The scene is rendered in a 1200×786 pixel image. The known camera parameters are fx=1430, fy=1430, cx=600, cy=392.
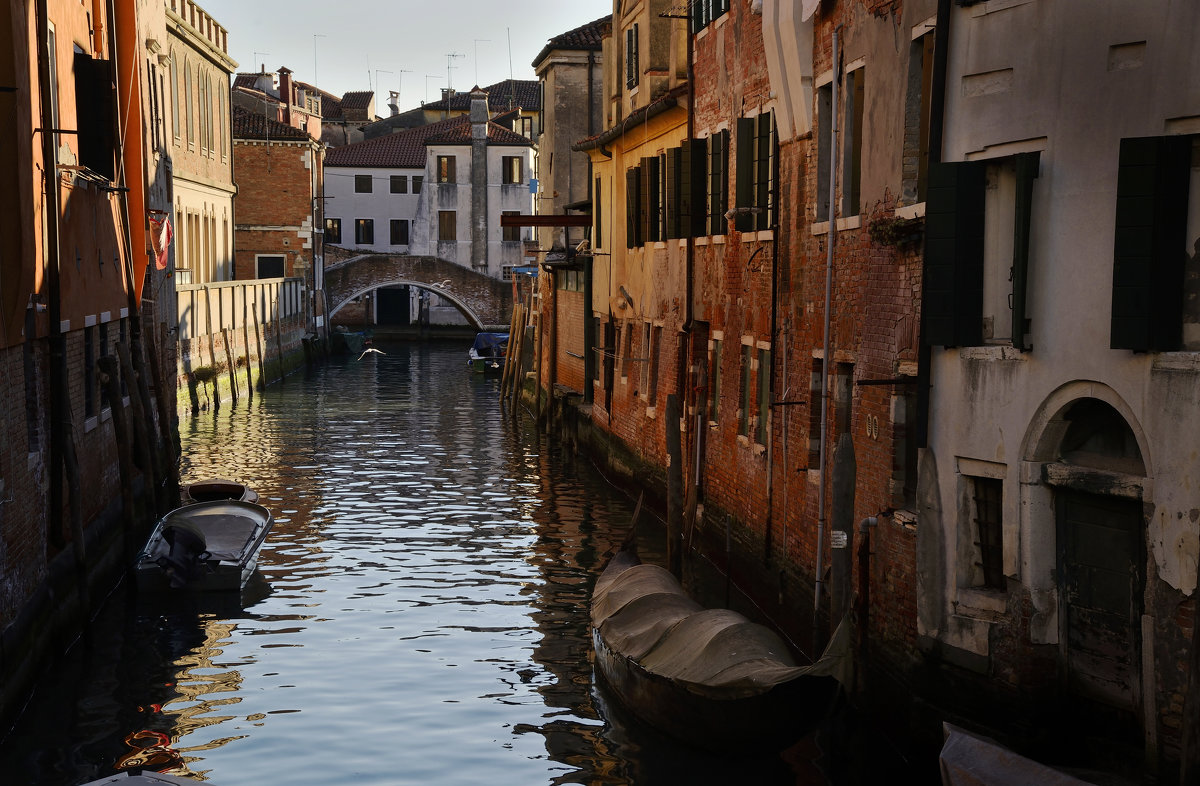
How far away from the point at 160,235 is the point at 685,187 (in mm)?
9751

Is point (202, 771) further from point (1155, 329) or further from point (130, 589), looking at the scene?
point (1155, 329)

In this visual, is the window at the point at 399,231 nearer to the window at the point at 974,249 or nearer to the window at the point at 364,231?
the window at the point at 364,231

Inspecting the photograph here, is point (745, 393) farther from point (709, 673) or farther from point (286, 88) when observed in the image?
point (286, 88)

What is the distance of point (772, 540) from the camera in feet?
42.7

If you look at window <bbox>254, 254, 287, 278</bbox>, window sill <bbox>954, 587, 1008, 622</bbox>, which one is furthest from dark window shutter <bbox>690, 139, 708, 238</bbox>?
window <bbox>254, 254, 287, 278</bbox>

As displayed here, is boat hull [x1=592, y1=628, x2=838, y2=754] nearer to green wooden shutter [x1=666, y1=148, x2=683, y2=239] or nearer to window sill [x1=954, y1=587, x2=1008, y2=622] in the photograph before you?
window sill [x1=954, y1=587, x2=1008, y2=622]

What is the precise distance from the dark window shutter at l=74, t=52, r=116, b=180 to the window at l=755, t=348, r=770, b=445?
720 cm

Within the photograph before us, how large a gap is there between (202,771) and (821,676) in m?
4.13

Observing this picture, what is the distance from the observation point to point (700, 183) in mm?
16547

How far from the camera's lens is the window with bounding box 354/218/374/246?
6159 centimetres

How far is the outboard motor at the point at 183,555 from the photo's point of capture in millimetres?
Answer: 14023

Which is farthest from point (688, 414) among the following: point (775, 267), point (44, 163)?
point (44, 163)

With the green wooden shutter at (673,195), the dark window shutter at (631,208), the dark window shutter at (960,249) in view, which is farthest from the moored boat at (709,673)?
the dark window shutter at (631,208)

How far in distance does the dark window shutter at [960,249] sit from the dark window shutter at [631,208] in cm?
1225
